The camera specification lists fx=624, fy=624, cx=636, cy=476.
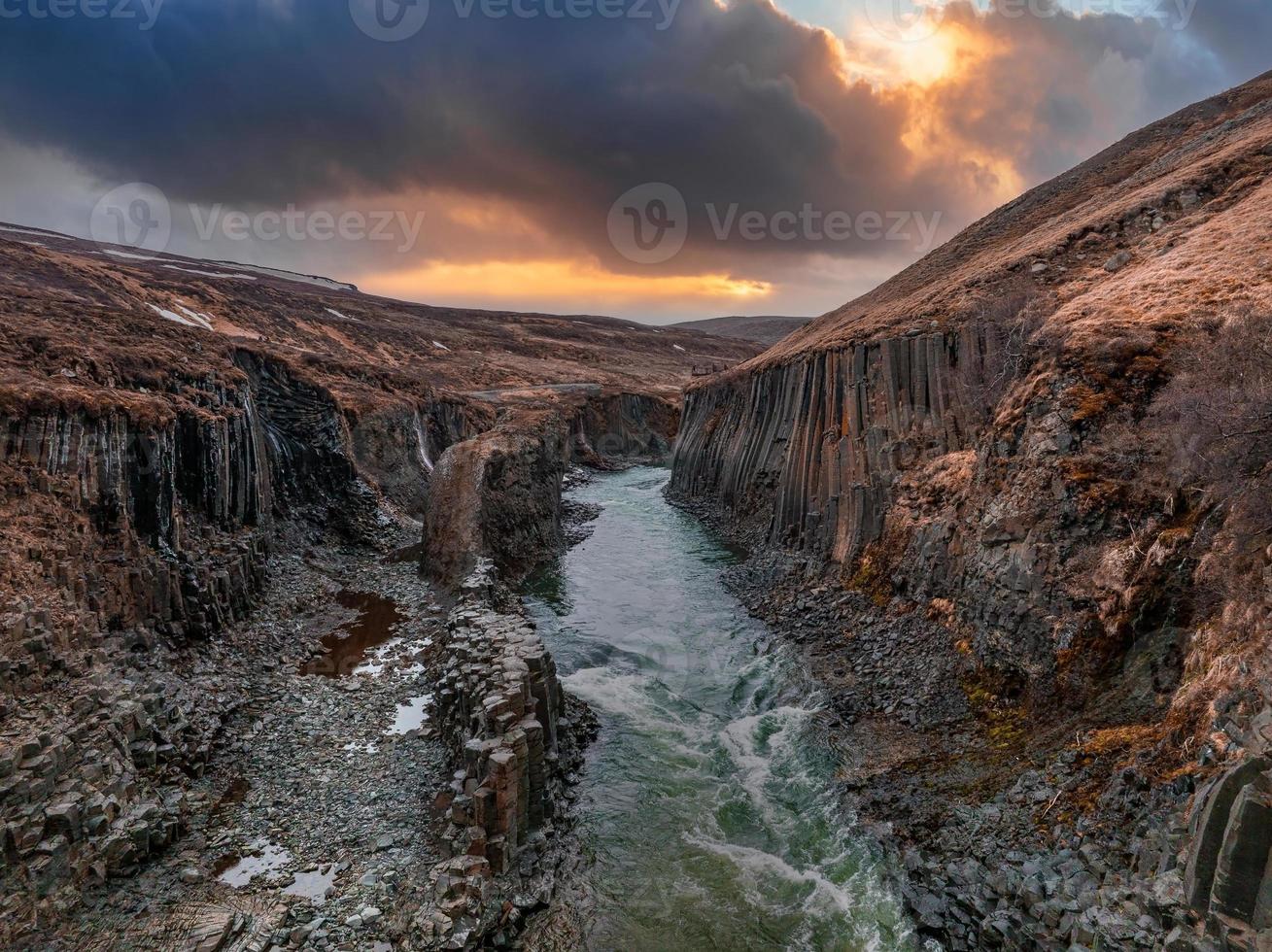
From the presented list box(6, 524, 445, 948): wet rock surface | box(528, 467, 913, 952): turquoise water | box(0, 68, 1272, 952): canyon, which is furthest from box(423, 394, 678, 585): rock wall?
box(6, 524, 445, 948): wet rock surface

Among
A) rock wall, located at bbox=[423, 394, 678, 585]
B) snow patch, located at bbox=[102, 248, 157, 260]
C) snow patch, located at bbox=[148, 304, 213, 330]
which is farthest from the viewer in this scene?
snow patch, located at bbox=[102, 248, 157, 260]

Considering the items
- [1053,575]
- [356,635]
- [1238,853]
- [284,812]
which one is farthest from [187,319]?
[1238,853]

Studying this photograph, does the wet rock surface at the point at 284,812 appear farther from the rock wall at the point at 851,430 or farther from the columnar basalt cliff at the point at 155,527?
the rock wall at the point at 851,430

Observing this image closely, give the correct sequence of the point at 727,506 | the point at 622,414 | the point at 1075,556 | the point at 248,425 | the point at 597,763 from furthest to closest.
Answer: the point at 622,414 < the point at 727,506 < the point at 248,425 < the point at 597,763 < the point at 1075,556

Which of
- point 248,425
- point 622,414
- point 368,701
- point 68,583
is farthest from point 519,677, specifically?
point 622,414

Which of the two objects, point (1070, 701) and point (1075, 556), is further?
point (1075, 556)

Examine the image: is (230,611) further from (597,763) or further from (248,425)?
(597,763)

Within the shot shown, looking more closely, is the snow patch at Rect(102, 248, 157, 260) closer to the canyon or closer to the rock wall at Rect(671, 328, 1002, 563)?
the canyon
